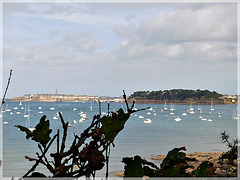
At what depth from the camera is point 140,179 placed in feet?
1.87

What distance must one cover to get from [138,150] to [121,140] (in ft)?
17.2

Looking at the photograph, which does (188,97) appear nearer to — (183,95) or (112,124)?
(183,95)

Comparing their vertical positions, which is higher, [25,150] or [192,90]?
[192,90]

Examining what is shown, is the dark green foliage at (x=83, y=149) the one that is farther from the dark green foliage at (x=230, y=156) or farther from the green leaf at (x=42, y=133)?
the dark green foliage at (x=230, y=156)

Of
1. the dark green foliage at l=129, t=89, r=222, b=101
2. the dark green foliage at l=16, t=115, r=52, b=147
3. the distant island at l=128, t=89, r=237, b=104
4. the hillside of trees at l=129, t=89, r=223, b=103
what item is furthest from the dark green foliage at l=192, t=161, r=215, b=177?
the distant island at l=128, t=89, r=237, b=104

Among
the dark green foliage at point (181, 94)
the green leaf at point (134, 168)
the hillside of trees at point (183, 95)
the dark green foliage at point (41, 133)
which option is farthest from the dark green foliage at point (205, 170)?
the dark green foliage at point (181, 94)

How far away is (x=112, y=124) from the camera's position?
0.60 m

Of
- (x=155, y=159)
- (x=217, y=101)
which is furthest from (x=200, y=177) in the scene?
(x=217, y=101)

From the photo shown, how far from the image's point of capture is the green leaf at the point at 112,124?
1.94 ft

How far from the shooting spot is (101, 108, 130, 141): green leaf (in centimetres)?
59

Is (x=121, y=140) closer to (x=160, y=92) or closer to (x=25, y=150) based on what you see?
(x=25, y=150)

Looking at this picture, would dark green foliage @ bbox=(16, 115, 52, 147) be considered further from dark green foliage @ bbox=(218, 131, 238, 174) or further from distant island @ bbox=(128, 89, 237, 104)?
distant island @ bbox=(128, 89, 237, 104)

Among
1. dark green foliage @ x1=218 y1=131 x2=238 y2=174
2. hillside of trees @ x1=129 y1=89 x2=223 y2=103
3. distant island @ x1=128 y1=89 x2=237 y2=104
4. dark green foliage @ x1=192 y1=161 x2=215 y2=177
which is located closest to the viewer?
dark green foliage @ x1=192 y1=161 x2=215 y2=177

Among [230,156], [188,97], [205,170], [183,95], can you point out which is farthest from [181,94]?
[205,170]
